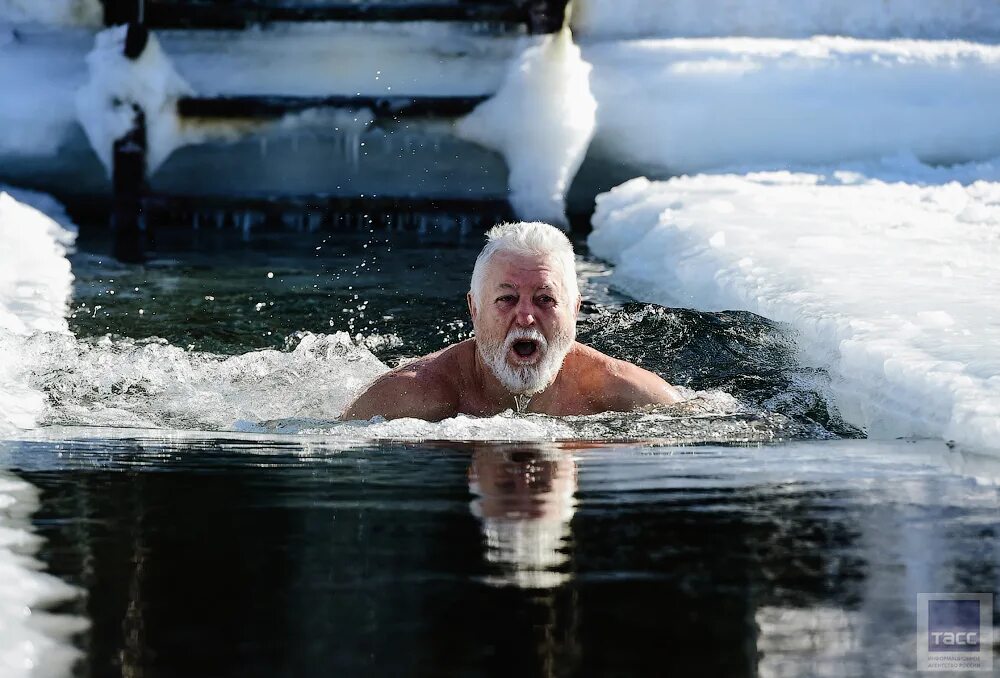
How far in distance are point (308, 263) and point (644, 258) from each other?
6.60ft

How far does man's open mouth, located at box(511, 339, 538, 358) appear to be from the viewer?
4.75 meters

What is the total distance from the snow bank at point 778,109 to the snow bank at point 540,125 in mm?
244

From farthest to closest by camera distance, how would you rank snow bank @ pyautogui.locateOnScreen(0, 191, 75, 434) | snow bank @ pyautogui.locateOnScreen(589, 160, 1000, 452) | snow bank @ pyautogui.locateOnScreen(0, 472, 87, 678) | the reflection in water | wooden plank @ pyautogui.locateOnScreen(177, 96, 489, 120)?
1. wooden plank @ pyautogui.locateOnScreen(177, 96, 489, 120)
2. snow bank @ pyautogui.locateOnScreen(0, 191, 75, 434)
3. snow bank @ pyautogui.locateOnScreen(589, 160, 1000, 452)
4. the reflection in water
5. snow bank @ pyautogui.locateOnScreen(0, 472, 87, 678)

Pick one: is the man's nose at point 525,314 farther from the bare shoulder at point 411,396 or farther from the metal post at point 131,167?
the metal post at point 131,167

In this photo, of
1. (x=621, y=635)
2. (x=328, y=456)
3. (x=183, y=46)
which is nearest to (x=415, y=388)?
(x=328, y=456)

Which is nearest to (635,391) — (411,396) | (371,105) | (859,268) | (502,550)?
(411,396)

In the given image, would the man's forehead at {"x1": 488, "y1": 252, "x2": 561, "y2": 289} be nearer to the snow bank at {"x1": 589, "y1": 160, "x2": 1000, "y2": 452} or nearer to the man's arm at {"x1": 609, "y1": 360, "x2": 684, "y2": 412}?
the man's arm at {"x1": 609, "y1": 360, "x2": 684, "y2": 412}

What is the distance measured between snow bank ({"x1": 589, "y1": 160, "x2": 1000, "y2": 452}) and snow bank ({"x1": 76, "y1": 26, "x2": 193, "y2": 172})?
3100 millimetres

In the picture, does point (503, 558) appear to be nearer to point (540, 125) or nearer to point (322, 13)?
point (540, 125)

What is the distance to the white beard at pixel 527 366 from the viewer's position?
4738 mm

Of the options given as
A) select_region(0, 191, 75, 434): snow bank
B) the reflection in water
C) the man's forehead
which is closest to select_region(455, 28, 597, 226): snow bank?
select_region(0, 191, 75, 434): snow bank

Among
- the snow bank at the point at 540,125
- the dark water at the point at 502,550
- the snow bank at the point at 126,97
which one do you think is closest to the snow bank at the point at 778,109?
the snow bank at the point at 540,125

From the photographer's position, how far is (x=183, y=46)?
34.8 feet

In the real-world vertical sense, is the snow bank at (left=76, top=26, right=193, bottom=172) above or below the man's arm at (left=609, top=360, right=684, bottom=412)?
above
